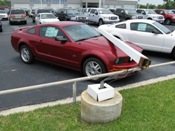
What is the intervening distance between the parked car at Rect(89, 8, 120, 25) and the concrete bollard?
66.6 feet

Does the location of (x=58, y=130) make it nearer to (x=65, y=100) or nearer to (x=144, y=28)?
(x=65, y=100)

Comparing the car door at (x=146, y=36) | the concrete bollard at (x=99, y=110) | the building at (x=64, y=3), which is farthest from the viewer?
the building at (x=64, y=3)

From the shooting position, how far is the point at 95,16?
2478 cm

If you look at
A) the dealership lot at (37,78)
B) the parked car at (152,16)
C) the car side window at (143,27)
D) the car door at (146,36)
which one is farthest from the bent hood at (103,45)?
the parked car at (152,16)

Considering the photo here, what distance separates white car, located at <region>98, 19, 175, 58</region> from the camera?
9172mm

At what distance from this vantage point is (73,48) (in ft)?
21.8

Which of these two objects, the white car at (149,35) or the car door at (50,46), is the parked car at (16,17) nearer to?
the white car at (149,35)

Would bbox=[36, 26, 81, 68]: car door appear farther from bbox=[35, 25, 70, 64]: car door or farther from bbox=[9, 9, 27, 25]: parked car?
bbox=[9, 9, 27, 25]: parked car

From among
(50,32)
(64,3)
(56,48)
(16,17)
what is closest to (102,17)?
(16,17)

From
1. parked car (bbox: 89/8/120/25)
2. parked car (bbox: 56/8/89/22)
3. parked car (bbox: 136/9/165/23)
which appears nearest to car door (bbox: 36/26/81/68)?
parked car (bbox: 89/8/120/25)

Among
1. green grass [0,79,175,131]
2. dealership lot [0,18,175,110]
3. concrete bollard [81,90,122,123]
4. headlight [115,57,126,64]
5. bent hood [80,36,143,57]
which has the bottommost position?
dealership lot [0,18,175,110]

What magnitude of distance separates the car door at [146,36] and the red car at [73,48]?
2.69 m

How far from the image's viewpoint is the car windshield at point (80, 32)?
693 cm

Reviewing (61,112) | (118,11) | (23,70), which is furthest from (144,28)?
(118,11)
